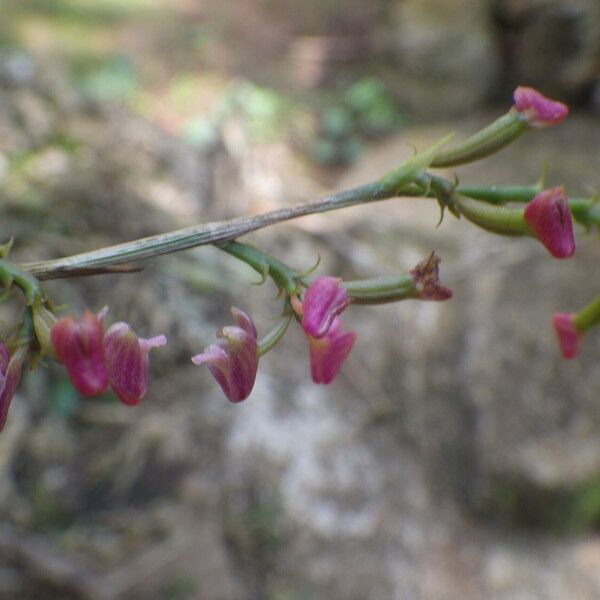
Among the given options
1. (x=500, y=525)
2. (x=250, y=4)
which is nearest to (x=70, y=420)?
(x=500, y=525)

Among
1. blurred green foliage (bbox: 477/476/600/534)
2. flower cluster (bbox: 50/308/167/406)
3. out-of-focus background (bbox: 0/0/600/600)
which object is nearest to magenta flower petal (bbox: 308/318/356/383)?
flower cluster (bbox: 50/308/167/406)

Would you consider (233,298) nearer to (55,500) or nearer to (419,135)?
(55,500)

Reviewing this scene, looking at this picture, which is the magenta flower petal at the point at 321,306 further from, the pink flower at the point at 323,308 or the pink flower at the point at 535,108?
the pink flower at the point at 535,108

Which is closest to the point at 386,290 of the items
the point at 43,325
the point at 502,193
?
the point at 502,193

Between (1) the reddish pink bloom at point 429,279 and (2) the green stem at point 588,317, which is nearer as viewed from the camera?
(1) the reddish pink bloom at point 429,279

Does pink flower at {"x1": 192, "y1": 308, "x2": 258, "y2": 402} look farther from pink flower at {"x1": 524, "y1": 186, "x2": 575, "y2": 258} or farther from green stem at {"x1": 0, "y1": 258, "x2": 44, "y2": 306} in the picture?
pink flower at {"x1": 524, "y1": 186, "x2": 575, "y2": 258}

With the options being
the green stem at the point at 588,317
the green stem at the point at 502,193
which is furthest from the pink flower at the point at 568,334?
the green stem at the point at 502,193

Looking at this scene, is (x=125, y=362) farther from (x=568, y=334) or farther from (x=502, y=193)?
(x=568, y=334)

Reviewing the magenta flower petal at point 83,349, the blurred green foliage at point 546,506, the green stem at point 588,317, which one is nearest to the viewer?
the magenta flower petal at point 83,349
